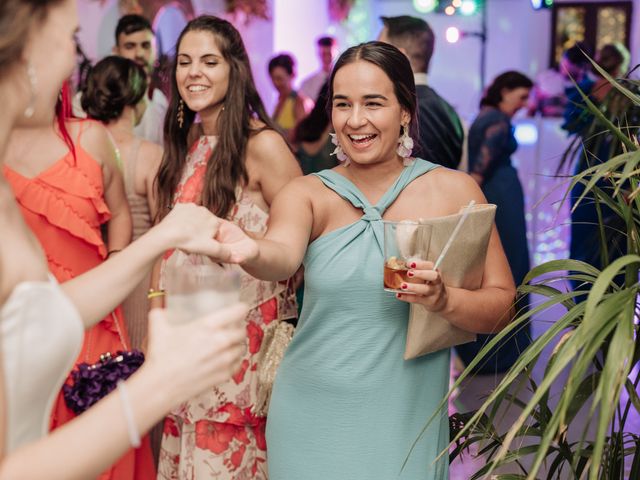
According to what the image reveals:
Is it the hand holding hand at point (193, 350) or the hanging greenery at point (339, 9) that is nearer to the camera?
the hand holding hand at point (193, 350)

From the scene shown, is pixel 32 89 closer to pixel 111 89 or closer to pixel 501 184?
pixel 111 89

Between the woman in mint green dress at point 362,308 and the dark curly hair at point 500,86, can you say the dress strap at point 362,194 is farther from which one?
the dark curly hair at point 500,86

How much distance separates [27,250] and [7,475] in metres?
0.34

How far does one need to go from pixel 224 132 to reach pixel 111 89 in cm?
104

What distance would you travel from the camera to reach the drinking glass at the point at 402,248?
1.90 meters

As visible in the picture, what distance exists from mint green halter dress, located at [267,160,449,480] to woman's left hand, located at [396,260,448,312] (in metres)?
0.23

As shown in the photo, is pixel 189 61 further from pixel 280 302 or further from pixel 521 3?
pixel 521 3

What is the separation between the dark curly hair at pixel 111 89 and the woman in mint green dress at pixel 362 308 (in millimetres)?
1608

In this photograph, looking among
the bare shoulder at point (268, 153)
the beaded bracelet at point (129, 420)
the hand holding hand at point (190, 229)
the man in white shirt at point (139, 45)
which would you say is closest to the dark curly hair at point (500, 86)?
the man in white shirt at point (139, 45)

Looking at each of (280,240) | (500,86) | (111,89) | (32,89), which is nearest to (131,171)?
(111,89)

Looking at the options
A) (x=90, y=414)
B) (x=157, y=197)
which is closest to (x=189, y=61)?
(x=157, y=197)

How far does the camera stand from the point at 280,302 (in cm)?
291

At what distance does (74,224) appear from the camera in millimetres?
2785

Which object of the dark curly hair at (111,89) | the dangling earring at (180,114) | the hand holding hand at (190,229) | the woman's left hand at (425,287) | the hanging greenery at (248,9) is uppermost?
the hanging greenery at (248,9)
